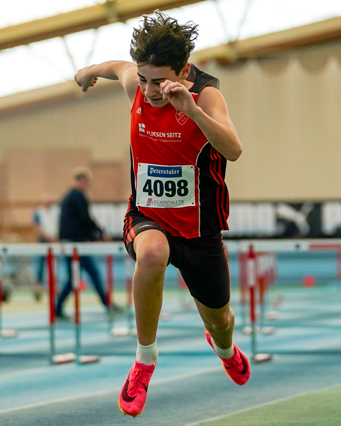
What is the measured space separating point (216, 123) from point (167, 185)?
0.44 metres

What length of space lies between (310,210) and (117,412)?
11893 mm

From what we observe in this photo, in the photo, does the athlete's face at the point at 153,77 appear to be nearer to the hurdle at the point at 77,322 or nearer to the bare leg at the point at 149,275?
the bare leg at the point at 149,275

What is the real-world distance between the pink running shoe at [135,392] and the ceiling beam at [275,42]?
47.5 ft

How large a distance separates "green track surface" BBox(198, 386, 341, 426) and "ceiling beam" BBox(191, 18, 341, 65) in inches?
539

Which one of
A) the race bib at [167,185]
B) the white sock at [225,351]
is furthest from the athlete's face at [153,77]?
the white sock at [225,351]

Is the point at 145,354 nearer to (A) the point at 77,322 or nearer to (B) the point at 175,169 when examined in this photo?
(B) the point at 175,169

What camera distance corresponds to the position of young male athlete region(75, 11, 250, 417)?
2873 mm

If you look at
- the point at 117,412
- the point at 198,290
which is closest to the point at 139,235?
the point at 198,290

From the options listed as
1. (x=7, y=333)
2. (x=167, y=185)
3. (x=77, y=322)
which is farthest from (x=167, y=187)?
(x=7, y=333)

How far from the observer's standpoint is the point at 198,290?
3221 millimetres

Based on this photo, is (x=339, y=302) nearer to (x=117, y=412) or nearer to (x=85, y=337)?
(x=85, y=337)

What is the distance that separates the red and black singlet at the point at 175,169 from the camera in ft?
9.95

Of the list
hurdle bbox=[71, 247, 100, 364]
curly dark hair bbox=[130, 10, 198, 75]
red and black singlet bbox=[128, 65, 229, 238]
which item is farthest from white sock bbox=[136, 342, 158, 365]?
hurdle bbox=[71, 247, 100, 364]

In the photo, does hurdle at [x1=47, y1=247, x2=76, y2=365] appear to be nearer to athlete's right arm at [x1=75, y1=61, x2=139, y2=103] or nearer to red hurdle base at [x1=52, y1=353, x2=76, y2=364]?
red hurdle base at [x1=52, y1=353, x2=76, y2=364]
